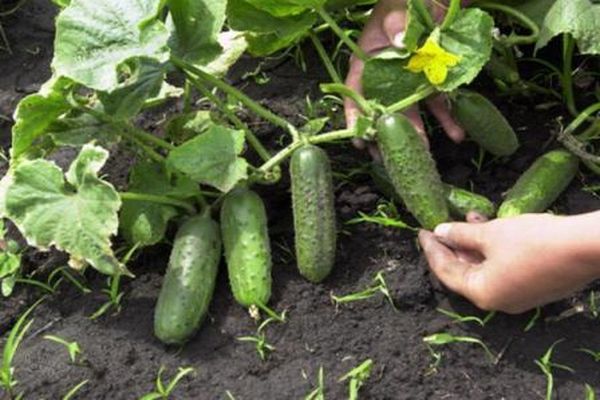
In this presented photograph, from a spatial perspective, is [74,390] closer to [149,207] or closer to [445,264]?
[149,207]

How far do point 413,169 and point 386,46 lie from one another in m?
0.54

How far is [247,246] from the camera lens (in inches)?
120

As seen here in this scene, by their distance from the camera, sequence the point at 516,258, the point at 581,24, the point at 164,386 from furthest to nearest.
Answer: the point at 581,24 < the point at 164,386 < the point at 516,258

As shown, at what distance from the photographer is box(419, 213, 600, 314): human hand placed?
2.67 meters

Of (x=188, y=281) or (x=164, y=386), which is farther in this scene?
(x=188, y=281)

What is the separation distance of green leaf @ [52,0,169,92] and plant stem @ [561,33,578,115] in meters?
1.37

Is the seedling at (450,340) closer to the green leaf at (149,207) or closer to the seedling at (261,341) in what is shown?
the seedling at (261,341)

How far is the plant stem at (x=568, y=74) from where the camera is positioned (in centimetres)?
340

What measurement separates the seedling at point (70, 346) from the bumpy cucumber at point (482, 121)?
1.39 m

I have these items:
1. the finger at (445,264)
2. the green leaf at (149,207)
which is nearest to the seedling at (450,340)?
the finger at (445,264)

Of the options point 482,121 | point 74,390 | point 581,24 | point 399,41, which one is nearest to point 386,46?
point 399,41

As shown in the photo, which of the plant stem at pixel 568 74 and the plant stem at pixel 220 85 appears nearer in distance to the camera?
the plant stem at pixel 220 85

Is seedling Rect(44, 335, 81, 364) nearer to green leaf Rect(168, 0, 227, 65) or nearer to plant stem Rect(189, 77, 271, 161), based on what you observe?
plant stem Rect(189, 77, 271, 161)

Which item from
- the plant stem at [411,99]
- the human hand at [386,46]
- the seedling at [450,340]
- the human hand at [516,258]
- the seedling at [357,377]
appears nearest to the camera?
the human hand at [516,258]
